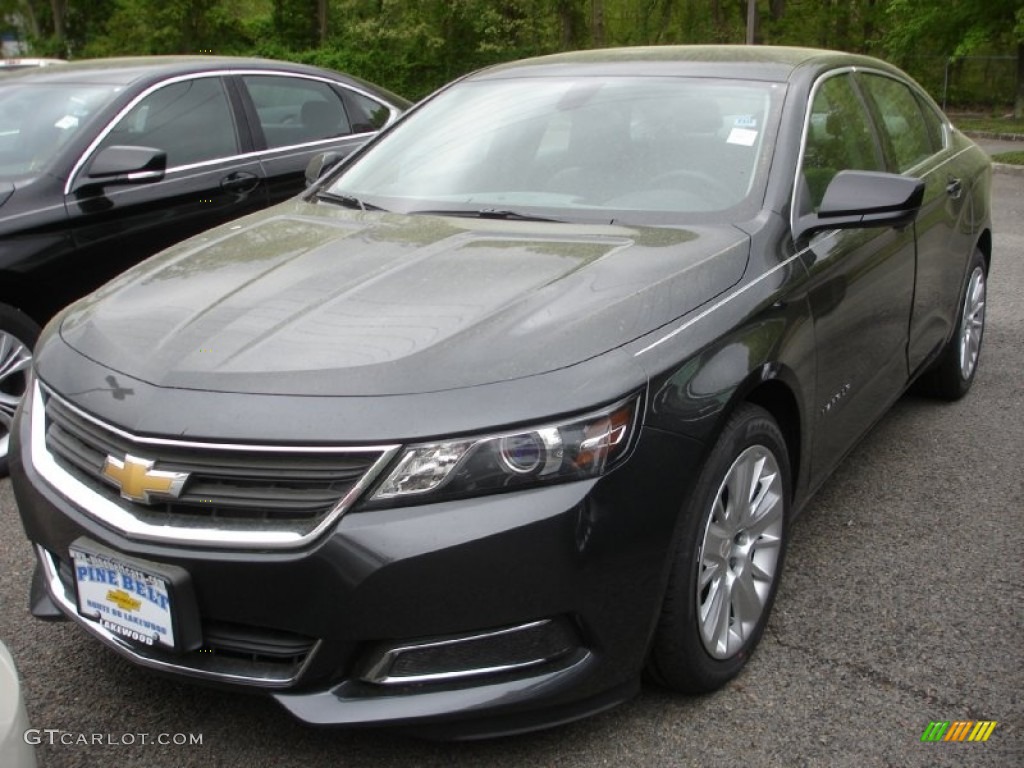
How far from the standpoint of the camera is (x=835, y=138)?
12.0ft

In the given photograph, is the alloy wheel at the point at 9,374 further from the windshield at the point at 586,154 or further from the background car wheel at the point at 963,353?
the background car wheel at the point at 963,353

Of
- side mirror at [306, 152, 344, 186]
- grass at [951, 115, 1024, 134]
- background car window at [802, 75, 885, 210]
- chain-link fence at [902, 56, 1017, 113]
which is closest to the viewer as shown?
background car window at [802, 75, 885, 210]

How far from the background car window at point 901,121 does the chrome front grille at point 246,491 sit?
9.28ft

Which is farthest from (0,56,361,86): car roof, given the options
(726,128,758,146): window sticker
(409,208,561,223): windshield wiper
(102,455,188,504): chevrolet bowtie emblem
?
(102,455,188,504): chevrolet bowtie emblem

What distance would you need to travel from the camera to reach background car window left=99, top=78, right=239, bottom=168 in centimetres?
520

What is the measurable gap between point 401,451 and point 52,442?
3.22 feet

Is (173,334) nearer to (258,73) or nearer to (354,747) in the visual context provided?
(354,747)

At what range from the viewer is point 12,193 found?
4.60m

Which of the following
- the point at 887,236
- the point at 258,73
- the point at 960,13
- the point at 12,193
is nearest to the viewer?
the point at 887,236

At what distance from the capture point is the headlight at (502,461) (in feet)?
7.25

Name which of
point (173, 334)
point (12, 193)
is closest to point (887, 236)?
point (173, 334)

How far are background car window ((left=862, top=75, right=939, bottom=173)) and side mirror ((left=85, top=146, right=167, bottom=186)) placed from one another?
2.99 meters

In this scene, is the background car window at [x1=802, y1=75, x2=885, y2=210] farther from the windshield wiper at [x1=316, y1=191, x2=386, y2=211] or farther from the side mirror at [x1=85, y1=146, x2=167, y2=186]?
the side mirror at [x1=85, y1=146, x2=167, y2=186]

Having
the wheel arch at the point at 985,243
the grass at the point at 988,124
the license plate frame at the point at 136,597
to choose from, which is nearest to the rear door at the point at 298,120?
the wheel arch at the point at 985,243
